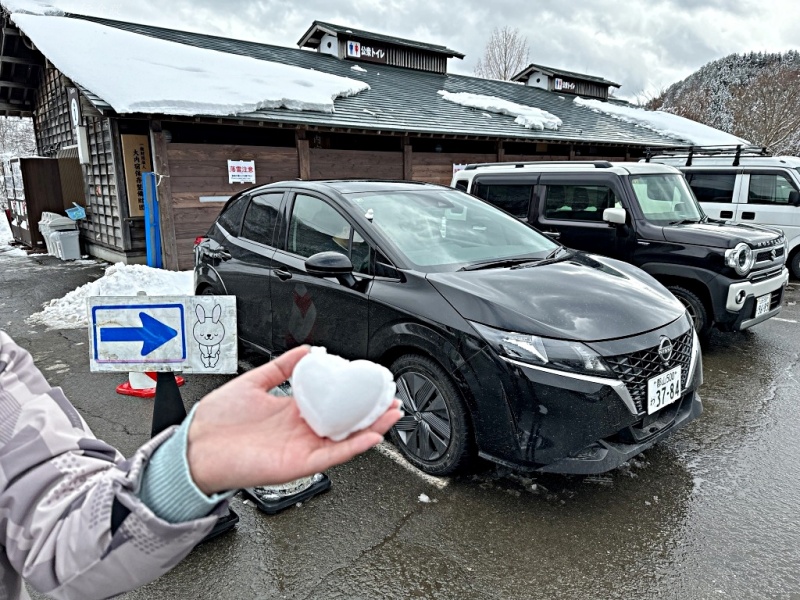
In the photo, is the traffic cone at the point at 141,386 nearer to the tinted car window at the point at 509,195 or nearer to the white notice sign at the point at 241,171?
the tinted car window at the point at 509,195

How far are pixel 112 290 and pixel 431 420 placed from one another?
561 cm

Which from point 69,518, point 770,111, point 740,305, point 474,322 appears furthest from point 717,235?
point 770,111

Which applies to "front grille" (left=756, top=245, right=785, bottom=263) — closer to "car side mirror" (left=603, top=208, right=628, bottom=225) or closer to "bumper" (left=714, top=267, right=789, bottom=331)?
"bumper" (left=714, top=267, right=789, bottom=331)

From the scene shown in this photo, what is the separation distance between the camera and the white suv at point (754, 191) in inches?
325

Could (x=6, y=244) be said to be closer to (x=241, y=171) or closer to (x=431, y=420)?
(x=241, y=171)

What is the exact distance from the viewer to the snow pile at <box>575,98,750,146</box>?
18948 mm

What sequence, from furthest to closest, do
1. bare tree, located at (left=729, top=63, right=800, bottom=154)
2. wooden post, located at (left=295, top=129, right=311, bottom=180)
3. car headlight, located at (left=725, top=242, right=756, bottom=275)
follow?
bare tree, located at (left=729, top=63, right=800, bottom=154) → wooden post, located at (left=295, top=129, right=311, bottom=180) → car headlight, located at (left=725, top=242, right=756, bottom=275)

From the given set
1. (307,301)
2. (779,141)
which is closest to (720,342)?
(307,301)

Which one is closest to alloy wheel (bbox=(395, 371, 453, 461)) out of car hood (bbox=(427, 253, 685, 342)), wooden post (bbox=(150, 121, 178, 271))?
car hood (bbox=(427, 253, 685, 342))

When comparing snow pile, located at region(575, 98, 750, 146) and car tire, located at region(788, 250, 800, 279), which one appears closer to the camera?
car tire, located at region(788, 250, 800, 279)

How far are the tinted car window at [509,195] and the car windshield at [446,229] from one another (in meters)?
2.22

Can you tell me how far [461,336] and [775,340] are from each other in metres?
4.69

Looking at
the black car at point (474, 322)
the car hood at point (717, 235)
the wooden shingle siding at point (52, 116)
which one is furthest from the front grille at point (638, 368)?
the wooden shingle siding at point (52, 116)

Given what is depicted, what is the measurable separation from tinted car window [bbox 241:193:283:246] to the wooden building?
4.67 meters
